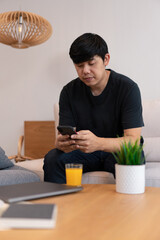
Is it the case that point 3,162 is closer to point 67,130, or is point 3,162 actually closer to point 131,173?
point 67,130

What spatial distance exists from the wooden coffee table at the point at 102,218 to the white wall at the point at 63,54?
1745 millimetres

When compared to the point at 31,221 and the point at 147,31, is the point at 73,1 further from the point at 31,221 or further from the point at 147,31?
the point at 31,221

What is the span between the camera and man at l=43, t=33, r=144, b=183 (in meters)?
1.71

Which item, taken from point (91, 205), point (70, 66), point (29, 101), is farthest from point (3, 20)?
point (91, 205)

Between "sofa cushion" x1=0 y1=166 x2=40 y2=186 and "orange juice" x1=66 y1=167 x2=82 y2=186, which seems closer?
"orange juice" x1=66 y1=167 x2=82 y2=186

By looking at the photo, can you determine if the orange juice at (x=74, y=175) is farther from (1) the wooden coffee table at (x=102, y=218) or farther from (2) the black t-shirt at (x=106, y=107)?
(2) the black t-shirt at (x=106, y=107)

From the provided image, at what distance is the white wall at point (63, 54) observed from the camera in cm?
276

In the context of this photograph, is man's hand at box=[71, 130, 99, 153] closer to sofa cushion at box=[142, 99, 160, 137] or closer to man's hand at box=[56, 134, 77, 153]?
man's hand at box=[56, 134, 77, 153]

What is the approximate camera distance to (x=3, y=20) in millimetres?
2635

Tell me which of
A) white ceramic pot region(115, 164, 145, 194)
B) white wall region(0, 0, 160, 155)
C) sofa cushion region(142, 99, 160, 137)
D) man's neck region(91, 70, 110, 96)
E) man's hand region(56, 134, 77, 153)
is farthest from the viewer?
white wall region(0, 0, 160, 155)

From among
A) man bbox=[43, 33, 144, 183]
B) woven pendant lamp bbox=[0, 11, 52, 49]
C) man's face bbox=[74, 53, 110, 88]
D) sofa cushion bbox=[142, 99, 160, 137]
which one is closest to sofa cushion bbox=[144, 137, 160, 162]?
sofa cushion bbox=[142, 99, 160, 137]

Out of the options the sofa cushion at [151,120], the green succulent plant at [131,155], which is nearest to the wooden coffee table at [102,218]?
the green succulent plant at [131,155]

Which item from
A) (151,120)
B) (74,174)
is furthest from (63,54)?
(74,174)

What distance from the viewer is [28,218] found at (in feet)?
2.61
